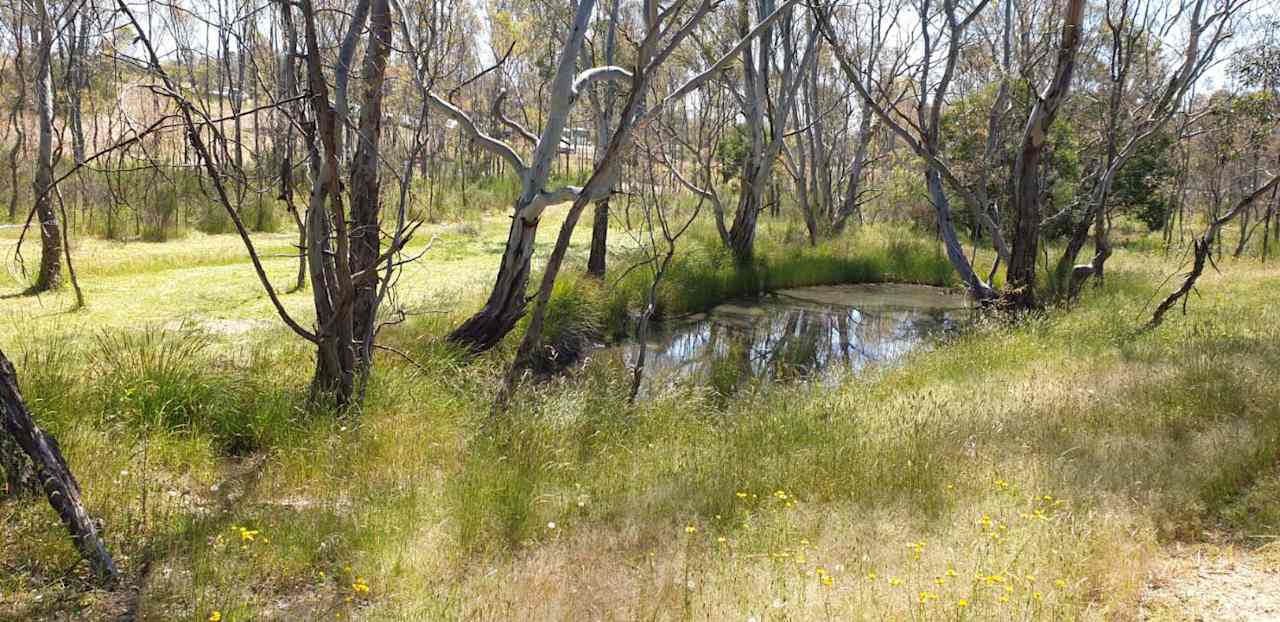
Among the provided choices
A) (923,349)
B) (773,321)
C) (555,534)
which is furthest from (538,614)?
(773,321)

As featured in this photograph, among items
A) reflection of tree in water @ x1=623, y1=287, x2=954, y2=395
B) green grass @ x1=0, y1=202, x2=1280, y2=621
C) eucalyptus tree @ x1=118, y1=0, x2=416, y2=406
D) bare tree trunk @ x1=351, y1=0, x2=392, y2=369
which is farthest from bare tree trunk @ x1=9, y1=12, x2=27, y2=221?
reflection of tree in water @ x1=623, y1=287, x2=954, y2=395

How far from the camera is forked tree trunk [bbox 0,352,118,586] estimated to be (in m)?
2.87

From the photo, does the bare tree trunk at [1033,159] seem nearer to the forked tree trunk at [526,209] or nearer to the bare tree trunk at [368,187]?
the forked tree trunk at [526,209]

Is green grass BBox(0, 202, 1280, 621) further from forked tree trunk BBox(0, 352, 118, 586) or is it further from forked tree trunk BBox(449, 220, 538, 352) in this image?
forked tree trunk BBox(449, 220, 538, 352)

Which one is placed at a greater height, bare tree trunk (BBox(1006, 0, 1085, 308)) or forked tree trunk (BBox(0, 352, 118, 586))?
bare tree trunk (BBox(1006, 0, 1085, 308))

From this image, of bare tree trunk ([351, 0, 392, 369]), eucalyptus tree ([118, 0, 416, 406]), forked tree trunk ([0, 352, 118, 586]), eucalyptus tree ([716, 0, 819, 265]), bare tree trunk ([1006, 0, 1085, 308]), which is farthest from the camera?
eucalyptus tree ([716, 0, 819, 265])

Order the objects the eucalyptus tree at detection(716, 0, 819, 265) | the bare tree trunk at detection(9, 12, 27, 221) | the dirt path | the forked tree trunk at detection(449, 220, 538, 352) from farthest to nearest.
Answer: the eucalyptus tree at detection(716, 0, 819, 265)
the forked tree trunk at detection(449, 220, 538, 352)
the bare tree trunk at detection(9, 12, 27, 221)
the dirt path

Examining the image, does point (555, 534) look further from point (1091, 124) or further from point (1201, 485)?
point (1091, 124)

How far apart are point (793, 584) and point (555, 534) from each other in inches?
49.4

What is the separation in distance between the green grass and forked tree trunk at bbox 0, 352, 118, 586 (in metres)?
0.13

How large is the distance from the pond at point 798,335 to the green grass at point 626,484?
4.28 feet

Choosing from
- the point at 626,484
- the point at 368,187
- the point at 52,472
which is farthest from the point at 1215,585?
the point at 368,187

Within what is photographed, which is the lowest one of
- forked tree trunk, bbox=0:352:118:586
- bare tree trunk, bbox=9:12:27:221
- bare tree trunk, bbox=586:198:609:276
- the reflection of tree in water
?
the reflection of tree in water

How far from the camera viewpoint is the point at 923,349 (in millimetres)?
9875
